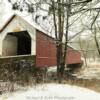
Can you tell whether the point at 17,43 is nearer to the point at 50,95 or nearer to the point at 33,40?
the point at 33,40

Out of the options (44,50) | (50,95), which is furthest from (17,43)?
(50,95)

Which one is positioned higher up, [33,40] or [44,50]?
[33,40]

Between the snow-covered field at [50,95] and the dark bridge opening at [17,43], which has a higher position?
the dark bridge opening at [17,43]

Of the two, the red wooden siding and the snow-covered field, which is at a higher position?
the red wooden siding

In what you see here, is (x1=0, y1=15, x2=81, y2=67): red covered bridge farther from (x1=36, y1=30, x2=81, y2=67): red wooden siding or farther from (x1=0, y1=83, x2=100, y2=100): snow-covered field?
(x1=0, y1=83, x2=100, y2=100): snow-covered field

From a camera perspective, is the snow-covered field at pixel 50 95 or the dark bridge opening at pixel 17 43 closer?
the snow-covered field at pixel 50 95

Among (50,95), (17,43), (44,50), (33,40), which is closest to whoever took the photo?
(50,95)

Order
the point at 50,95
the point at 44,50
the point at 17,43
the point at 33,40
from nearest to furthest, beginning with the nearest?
1. the point at 50,95
2. the point at 33,40
3. the point at 44,50
4. the point at 17,43

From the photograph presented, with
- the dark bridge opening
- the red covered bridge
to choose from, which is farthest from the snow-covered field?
the dark bridge opening

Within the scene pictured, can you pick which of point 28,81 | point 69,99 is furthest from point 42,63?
point 69,99

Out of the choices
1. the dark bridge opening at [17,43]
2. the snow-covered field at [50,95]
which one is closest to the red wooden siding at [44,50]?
the dark bridge opening at [17,43]

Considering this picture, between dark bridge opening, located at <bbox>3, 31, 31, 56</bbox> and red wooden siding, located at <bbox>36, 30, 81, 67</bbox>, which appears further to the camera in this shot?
dark bridge opening, located at <bbox>3, 31, 31, 56</bbox>

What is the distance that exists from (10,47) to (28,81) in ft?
24.8

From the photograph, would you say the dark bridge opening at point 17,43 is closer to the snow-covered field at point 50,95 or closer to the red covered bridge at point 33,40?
the red covered bridge at point 33,40
